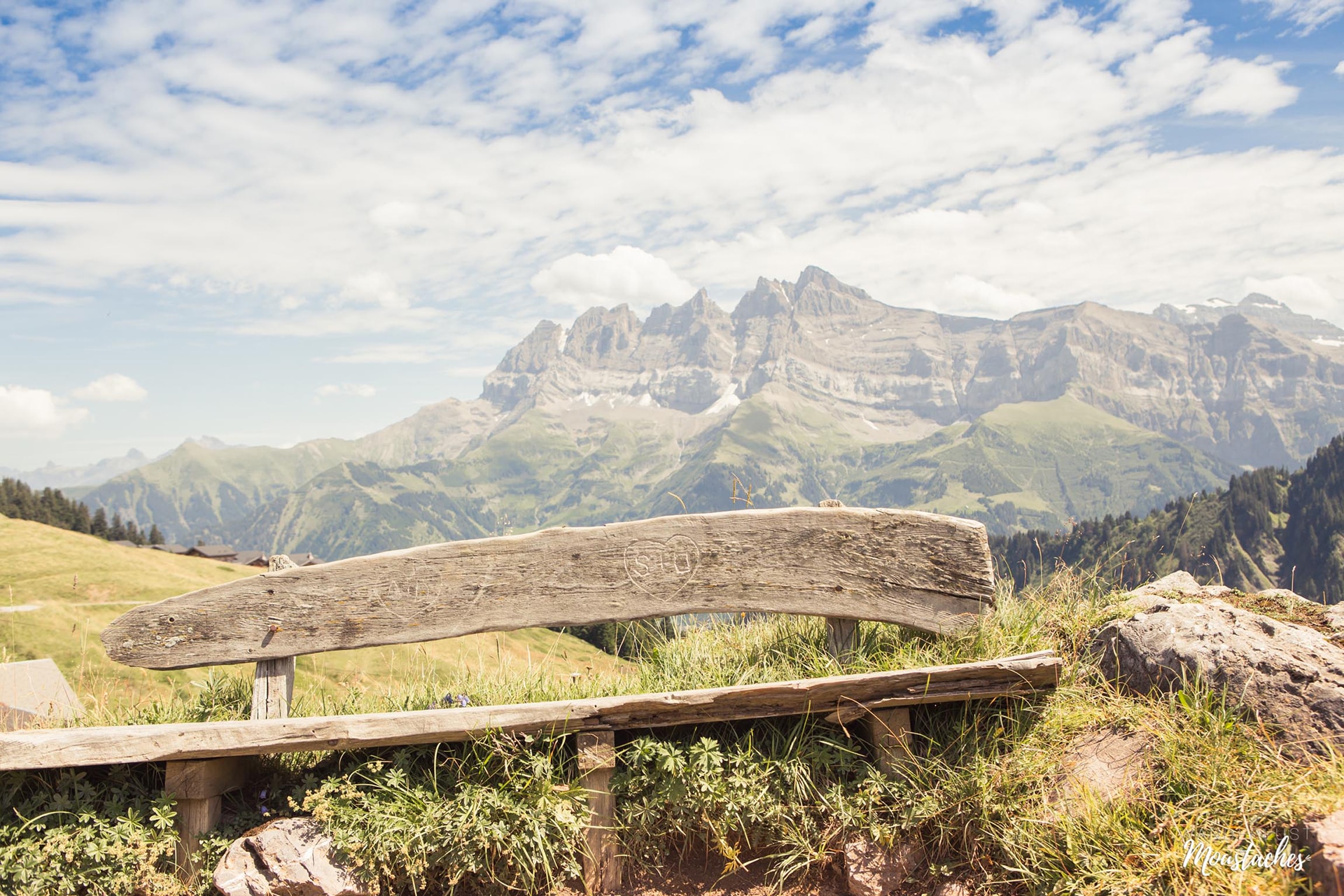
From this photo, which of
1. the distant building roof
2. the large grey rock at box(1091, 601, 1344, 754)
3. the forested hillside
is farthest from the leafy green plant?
the forested hillside

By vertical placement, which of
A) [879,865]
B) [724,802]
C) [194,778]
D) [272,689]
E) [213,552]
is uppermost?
[272,689]

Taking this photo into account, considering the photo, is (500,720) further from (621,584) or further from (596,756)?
(621,584)

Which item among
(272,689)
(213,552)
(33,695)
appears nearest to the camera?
(272,689)

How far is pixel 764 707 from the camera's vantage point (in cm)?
370

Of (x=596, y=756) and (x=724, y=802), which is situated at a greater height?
(x=596, y=756)

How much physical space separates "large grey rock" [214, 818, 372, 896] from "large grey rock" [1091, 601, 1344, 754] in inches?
170

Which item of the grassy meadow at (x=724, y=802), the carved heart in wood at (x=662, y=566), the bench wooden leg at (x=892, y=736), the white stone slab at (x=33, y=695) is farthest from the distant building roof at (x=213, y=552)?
the bench wooden leg at (x=892, y=736)

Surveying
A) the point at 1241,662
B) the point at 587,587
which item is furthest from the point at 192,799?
the point at 1241,662

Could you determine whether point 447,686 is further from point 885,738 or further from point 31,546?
point 31,546

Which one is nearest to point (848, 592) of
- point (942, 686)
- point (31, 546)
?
point (942, 686)

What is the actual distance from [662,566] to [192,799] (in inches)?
107

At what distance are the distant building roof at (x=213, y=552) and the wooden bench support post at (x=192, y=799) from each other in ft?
307

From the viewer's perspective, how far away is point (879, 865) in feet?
11.8

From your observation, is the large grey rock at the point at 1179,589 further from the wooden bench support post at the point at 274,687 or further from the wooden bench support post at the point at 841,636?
the wooden bench support post at the point at 274,687
